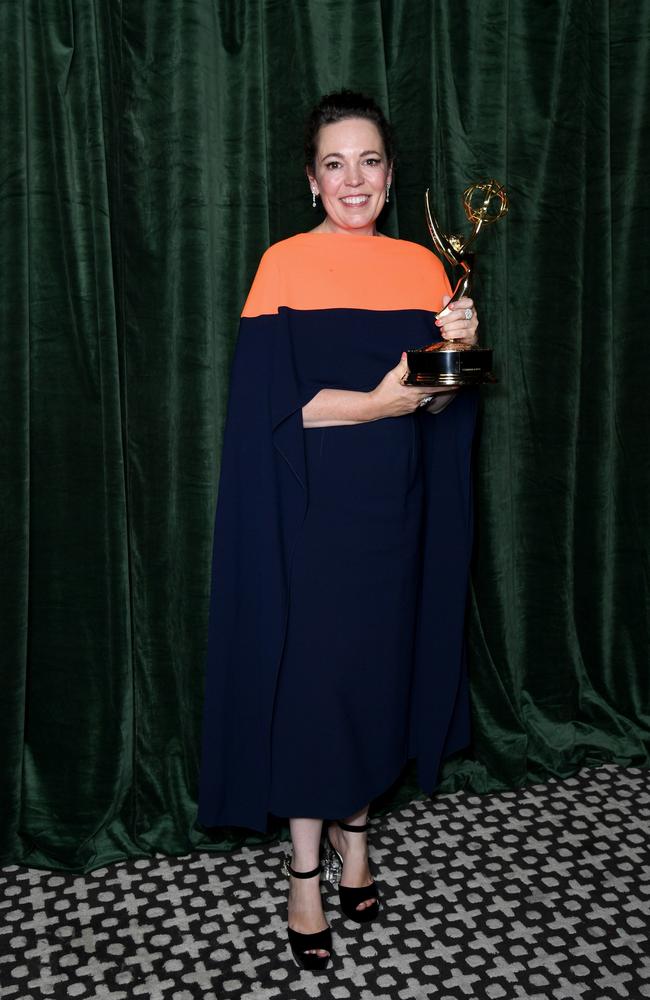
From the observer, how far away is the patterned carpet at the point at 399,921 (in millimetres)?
1979

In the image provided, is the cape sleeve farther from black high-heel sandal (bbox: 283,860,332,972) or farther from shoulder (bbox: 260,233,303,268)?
black high-heel sandal (bbox: 283,860,332,972)

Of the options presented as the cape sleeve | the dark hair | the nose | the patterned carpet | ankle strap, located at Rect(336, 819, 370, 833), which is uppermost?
the dark hair

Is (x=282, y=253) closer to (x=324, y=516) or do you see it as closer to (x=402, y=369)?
(x=402, y=369)

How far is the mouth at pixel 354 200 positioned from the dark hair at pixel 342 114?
0.13m

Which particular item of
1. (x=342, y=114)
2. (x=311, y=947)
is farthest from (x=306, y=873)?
(x=342, y=114)

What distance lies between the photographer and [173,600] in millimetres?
2455

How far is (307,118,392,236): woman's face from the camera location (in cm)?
197

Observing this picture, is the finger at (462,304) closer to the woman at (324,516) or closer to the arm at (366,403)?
the woman at (324,516)

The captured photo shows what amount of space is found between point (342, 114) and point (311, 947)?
5.53 ft

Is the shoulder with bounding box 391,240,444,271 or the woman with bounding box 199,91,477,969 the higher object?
the shoulder with bounding box 391,240,444,271

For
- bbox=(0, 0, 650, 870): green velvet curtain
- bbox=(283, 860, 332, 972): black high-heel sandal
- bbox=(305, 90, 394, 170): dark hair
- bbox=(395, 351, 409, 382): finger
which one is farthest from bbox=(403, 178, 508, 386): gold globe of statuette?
bbox=(283, 860, 332, 972): black high-heel sandal

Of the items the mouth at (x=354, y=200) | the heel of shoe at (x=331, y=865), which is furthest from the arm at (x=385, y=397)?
the heel of shoe at (x=331, y=865)

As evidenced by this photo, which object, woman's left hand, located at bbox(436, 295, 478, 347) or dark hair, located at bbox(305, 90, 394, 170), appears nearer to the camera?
woman's left hand, located at bbox(436, 295, 478, 347)

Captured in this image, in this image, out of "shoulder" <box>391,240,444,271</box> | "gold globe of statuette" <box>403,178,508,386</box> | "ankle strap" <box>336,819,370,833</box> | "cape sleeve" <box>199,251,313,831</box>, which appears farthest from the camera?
"ankle strap" <box>336,819,370,833</box>
